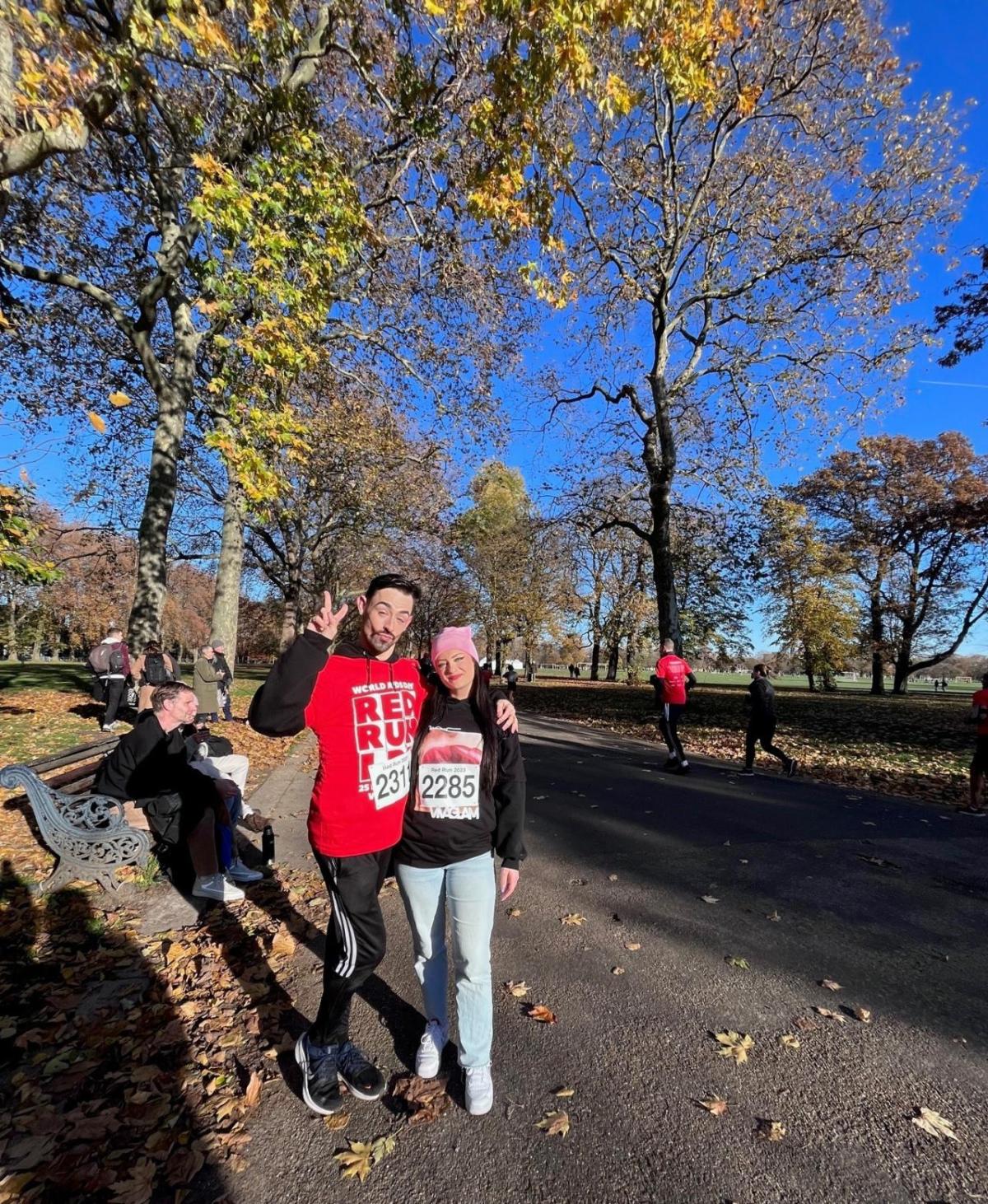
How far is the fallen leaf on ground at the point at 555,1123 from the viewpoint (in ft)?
7.07

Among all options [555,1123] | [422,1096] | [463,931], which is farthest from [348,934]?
[555,1123]

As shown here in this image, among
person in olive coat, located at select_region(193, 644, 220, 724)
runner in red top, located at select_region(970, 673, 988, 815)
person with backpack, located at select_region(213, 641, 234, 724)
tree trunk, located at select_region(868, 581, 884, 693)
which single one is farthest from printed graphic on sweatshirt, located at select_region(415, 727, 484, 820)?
tree trunk, located at select_region(868, 581, 884, 693)

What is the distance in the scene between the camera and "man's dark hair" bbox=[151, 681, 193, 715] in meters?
3.92

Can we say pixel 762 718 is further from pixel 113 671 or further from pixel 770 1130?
pixel 113 671

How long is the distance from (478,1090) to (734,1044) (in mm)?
1274

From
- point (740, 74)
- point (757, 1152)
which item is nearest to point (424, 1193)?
point (757, 1152)

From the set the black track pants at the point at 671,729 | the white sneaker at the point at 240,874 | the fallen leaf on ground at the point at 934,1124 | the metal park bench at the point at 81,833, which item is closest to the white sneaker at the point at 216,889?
the white sneaker at the point at 240,874

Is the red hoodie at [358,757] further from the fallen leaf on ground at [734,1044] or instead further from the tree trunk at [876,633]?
the tree trunk at [876,633]

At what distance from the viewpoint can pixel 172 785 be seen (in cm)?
409

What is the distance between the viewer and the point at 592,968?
129 inches

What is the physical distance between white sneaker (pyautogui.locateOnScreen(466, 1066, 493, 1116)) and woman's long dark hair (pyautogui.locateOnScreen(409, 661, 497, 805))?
109 cm

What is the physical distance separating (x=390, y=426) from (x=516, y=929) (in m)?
14.2

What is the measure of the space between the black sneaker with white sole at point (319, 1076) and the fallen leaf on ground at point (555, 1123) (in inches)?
32.1

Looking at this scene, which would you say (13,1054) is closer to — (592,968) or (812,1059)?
(592,968)
